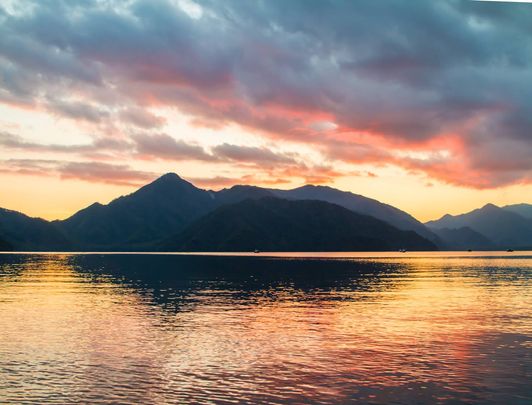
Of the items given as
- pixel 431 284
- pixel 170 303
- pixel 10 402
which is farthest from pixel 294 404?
pixel 431 284

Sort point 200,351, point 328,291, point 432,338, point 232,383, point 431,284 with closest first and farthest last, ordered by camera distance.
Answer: point 232,383
point 200,351
point 432,338
point 328,291
point 431,284

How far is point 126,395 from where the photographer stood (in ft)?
101

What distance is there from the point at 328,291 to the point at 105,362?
65.2 m

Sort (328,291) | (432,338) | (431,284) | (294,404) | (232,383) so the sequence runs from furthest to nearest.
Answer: (431,284), (328,291), (432,338), (232,383), (294,404)

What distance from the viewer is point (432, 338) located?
1941 inches

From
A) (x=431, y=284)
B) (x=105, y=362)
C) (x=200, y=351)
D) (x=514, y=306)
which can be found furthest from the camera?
(x=431, y=284)

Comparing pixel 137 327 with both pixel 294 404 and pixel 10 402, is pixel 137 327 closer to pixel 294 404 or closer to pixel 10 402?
pixel 10 402

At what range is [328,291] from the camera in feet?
329

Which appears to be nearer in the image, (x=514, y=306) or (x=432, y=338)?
(x=432, y=338)

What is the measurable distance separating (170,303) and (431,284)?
6124cm

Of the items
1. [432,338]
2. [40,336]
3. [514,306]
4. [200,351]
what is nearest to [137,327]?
[40,336]

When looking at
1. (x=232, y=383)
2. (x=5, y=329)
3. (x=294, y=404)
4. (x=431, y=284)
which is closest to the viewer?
(x=294, y=404)

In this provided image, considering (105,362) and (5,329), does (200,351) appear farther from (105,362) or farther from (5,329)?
(5,329)

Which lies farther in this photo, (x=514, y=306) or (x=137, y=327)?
(x=514, y=306)
